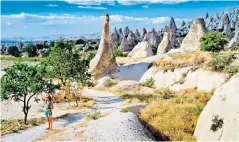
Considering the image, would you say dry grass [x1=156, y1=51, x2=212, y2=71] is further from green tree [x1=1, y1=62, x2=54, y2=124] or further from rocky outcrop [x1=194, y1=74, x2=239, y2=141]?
rocky outcrop [x1=194, y1=74, x2=239, y2=141]

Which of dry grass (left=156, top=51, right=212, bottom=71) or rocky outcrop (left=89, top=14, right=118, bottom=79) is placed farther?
rocky outcrop (left=89, top=14, right=118, bottom=79)

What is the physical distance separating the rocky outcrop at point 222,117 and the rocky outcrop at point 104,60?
27847mm

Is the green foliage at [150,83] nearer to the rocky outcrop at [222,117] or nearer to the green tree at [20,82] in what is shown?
the green tree at [20,82]

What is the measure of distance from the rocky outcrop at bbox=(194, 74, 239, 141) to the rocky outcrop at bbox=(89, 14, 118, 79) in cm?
2785

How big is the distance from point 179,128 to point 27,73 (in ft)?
31.2

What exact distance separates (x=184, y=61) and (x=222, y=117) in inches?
789

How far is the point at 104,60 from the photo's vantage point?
41.5 metres

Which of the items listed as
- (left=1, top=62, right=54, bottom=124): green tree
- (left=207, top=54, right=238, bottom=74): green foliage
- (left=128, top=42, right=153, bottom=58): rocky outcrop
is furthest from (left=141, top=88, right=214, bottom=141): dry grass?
(left=128, top=42, right=153, bottom=58): rocky outcrop

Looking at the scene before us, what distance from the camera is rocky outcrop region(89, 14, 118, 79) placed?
4078cm

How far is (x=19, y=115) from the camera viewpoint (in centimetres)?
2294

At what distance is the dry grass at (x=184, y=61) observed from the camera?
30.9 metres

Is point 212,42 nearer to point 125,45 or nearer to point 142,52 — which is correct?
point 142,52

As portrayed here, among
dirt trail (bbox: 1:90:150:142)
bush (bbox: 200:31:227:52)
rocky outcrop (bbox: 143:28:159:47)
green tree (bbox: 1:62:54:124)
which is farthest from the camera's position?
rocky outcrop (bbox: 143:28:159:47)

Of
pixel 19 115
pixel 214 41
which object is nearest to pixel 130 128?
pixel 19 115
